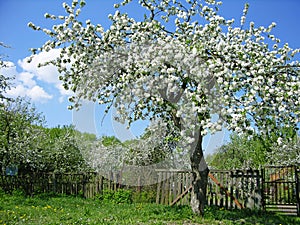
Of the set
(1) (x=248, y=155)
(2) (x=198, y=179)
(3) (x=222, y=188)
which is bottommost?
(3) (x=222, y=188)

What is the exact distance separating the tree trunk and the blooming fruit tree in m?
0.03

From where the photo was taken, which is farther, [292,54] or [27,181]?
[27,181]

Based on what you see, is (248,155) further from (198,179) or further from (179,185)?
(198,179)

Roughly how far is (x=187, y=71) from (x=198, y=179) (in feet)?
11.3

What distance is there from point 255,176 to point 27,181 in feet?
37.0

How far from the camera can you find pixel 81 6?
8.32 meters

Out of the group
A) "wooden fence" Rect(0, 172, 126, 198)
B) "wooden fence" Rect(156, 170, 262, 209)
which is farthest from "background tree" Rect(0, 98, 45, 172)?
"wooden fence" Rect(156, 170, 262, 209)

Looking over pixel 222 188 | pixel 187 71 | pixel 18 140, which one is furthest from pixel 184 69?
pixel 18 140

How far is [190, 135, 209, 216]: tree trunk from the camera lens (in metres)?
9.12

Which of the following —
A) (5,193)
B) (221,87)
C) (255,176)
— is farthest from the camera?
(5,193)

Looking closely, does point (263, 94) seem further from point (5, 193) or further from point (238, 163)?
point (238, 163)

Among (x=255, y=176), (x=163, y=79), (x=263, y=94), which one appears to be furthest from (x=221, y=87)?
(x=255, y=176)

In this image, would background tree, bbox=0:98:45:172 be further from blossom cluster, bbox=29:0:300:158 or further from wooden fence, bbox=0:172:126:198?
blossom cluster, bbox=29:0:300:158

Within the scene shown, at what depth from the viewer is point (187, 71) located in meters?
7.20
